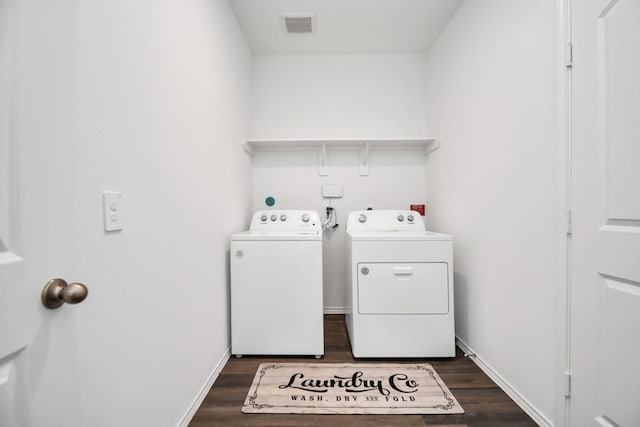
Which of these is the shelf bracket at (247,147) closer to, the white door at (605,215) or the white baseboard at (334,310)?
the white baseboard at (334,310)

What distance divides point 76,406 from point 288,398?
105 cm

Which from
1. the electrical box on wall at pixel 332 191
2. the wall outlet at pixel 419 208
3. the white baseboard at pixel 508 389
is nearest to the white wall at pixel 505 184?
the white baseboard at pixel 508 389

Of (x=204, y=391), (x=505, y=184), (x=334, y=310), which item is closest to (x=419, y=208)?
(x=505, y=184)

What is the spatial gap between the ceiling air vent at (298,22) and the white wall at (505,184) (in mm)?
1044

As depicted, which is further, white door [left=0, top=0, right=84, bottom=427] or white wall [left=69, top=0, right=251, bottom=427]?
white wall [left=69, top=0, right=251, bottom=427]

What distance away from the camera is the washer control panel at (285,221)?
221 cm

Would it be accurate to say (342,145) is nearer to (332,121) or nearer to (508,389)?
(332,121)

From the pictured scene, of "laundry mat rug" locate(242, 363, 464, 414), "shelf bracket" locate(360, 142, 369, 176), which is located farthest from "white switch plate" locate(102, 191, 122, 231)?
"shelf bracket" locate(360, 142, 369, 176)

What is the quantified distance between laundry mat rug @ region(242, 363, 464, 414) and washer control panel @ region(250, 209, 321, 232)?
3.12ft

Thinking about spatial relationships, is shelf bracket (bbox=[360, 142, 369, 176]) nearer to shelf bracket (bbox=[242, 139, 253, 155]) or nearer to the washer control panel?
the washer control panel

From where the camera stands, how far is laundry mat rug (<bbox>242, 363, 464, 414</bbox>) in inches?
53.4

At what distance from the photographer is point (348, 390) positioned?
4.87 ft

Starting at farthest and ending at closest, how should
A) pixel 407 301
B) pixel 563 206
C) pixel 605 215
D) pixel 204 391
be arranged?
1. pixel 407 301
2. pixel 204 391
3. pixel 563 206
4. pixel 605 215

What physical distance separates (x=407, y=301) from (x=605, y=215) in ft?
A: 3.41
